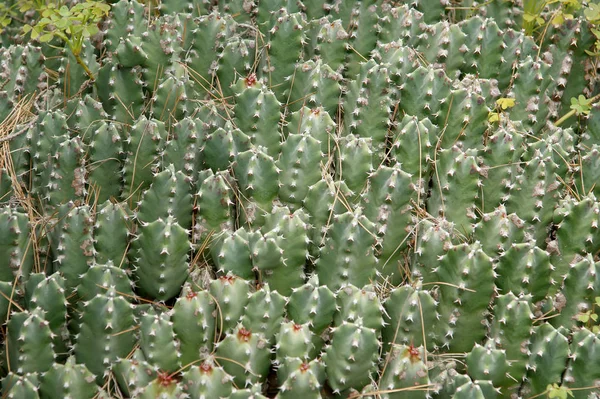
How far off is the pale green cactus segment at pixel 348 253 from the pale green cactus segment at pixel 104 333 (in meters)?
0.89

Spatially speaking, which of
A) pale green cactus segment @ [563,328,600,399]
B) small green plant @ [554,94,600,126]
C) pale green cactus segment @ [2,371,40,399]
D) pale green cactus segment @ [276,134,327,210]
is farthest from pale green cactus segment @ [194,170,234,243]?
small green plant @ [554,94,600,126]

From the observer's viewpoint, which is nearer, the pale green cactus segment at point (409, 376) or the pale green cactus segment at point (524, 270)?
the pale green cactus segment at point (409, 376)

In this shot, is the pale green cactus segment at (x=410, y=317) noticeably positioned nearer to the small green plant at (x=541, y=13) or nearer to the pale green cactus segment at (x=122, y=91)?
the pale green cactus segment at (x=122, y=91)

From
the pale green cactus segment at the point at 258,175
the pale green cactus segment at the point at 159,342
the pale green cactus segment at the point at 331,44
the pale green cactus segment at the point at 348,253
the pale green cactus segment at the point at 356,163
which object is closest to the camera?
the pale green cactus segment at the point at 159,342

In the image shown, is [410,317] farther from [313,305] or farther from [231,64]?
[231,64]

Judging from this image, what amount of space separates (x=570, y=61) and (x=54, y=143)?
2.96 m

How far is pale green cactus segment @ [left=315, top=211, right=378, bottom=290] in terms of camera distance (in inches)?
136

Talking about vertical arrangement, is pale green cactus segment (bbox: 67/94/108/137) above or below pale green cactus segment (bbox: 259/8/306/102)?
below

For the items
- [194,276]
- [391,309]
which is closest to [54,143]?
[194,276]

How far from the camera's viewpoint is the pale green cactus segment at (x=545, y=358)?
3312mm

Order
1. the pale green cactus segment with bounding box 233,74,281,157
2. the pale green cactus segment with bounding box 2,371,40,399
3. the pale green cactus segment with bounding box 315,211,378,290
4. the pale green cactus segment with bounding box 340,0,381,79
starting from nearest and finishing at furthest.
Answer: the pale green cactus segment with bounding box 2,371,40,399, the pale green cactus segment with bounding box 315,211,378,290, the pale green cactus segment with bounding box 233,74,281,157, the pale green cactus segment with bounding box 340,0,381,79

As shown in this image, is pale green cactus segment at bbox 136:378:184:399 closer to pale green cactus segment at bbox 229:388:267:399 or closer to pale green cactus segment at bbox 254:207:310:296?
pale green cactus segment at bbox 229:388:267:399

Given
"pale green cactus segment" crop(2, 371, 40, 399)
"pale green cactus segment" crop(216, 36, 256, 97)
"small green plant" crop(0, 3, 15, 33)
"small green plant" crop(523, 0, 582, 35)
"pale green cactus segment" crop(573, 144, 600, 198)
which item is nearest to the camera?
"pale green cactus segment" crop(2, 371, 40, 399)

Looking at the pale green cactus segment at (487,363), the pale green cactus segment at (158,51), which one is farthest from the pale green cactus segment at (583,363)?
→ the pale green cactus segment at (158,51)
